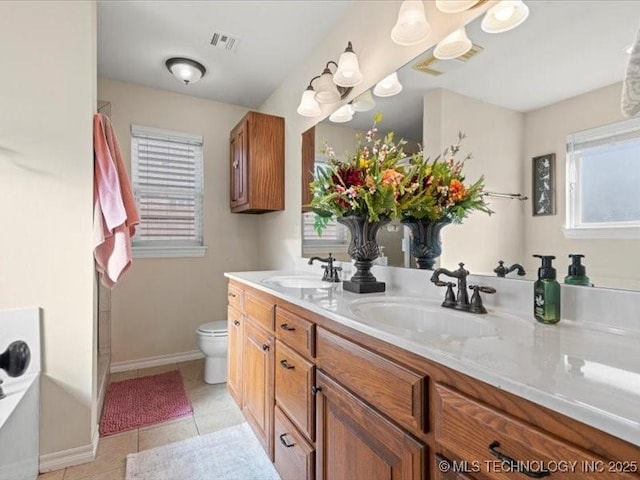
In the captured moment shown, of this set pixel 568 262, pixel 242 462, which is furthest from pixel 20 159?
pixel 568 262

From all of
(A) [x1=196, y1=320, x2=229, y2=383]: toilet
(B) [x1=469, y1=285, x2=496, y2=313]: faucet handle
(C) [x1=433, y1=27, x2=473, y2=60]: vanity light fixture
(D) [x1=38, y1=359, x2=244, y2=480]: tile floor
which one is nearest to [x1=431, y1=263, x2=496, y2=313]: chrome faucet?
(B) [x1=469, y1=285, x2=496, y2=313]: faucet handle

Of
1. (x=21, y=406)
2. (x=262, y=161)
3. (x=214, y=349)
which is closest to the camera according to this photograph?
(x=21, y=406)

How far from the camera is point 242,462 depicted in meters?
1.60

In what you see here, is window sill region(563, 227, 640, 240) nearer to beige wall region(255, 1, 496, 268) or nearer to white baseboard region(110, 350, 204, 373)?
beige wall region(255, 1, 496, 268)

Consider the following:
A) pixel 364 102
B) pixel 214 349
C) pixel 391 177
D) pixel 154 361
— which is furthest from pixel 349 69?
pixel 154 361

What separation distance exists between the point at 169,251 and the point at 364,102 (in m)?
2.17

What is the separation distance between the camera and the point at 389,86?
5.21 feet

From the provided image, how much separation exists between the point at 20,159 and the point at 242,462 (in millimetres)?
1859

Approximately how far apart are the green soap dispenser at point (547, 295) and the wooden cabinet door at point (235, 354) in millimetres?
1498

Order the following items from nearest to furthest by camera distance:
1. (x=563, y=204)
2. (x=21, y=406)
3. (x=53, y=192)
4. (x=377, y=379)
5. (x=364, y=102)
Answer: (x=377, y=379), (x=563, y=204), (x=21, y=406), (x=53, y=192), (x=364, y=102)

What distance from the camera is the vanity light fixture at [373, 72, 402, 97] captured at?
155 cm

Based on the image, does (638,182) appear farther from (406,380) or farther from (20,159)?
(20,159)

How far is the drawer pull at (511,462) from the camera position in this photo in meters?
0.48

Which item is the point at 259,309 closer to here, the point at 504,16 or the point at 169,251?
the point at 504,16
